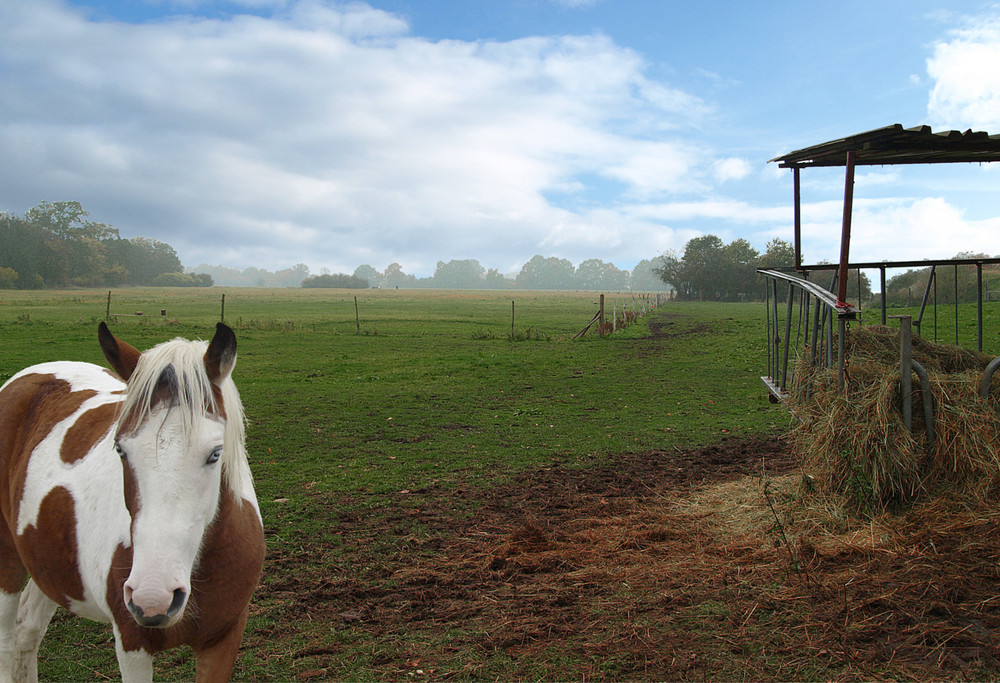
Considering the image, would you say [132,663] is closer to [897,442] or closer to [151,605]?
[151,605]

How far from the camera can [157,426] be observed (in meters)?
1.98

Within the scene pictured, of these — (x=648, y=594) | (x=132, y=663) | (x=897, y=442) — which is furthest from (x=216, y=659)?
(x=897, y=442)

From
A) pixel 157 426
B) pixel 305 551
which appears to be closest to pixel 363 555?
pixel 305 551

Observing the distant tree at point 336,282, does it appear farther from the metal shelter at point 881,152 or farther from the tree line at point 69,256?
the metal shelter at point 881,152

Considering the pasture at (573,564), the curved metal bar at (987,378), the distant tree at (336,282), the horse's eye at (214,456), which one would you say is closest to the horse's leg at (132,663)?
the horse's eye at (214,456)

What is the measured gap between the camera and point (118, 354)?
7.21 feet

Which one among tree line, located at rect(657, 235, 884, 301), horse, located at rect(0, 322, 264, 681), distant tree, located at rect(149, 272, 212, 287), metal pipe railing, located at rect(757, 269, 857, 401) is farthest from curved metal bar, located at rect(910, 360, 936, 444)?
distant tree, located at rect(149, 272, 212, 287)

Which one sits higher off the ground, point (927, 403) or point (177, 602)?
point (927, 403)

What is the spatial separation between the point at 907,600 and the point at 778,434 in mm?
4912

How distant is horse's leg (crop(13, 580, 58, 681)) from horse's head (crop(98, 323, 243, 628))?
5.29ft

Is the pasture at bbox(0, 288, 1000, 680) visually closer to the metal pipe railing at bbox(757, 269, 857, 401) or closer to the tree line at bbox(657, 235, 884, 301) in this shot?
the metal pipe railing at bbox(757, 269, 857, 401)

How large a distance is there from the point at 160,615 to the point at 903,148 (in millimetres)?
6247

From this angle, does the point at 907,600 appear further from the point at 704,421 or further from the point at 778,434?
the point at 704,421

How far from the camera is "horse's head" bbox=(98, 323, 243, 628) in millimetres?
1815
